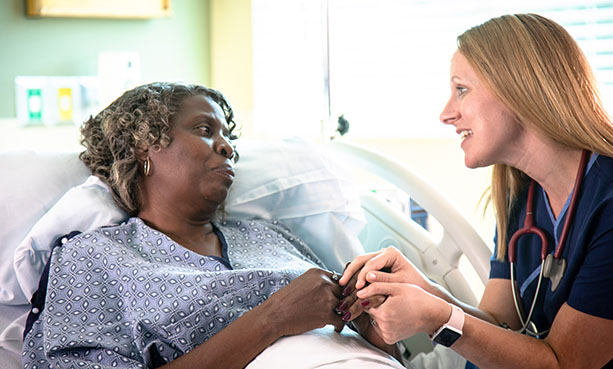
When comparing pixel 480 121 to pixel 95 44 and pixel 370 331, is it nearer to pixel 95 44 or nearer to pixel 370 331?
pixel 370 331

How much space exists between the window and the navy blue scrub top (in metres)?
1.26

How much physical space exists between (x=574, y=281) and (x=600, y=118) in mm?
349

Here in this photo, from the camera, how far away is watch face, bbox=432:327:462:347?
143 centimetres

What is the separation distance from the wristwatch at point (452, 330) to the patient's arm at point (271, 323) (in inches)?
8.8

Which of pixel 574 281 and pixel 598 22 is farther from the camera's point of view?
pixel 598 22

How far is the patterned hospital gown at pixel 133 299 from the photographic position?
1508mm

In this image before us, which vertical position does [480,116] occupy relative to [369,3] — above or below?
below

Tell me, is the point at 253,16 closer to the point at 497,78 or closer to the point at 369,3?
the point at 369,3

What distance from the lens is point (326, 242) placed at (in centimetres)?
207

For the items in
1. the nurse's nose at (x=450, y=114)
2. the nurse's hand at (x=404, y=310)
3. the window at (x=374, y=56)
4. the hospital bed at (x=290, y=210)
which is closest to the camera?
the nurse's hand at (x=404, y=310)

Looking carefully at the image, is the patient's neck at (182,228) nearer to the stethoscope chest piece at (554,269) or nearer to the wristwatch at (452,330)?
the wristwatch at (452,330)

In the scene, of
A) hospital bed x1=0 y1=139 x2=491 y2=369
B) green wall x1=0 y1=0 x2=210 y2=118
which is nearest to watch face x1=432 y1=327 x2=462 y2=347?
hospital bed x1=0 y1=139 x2=491 y2=369

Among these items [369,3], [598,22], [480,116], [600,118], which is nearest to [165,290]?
[480,116]

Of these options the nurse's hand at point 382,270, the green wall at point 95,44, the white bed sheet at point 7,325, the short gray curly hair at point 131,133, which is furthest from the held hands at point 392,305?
the green wall at point 95,44
